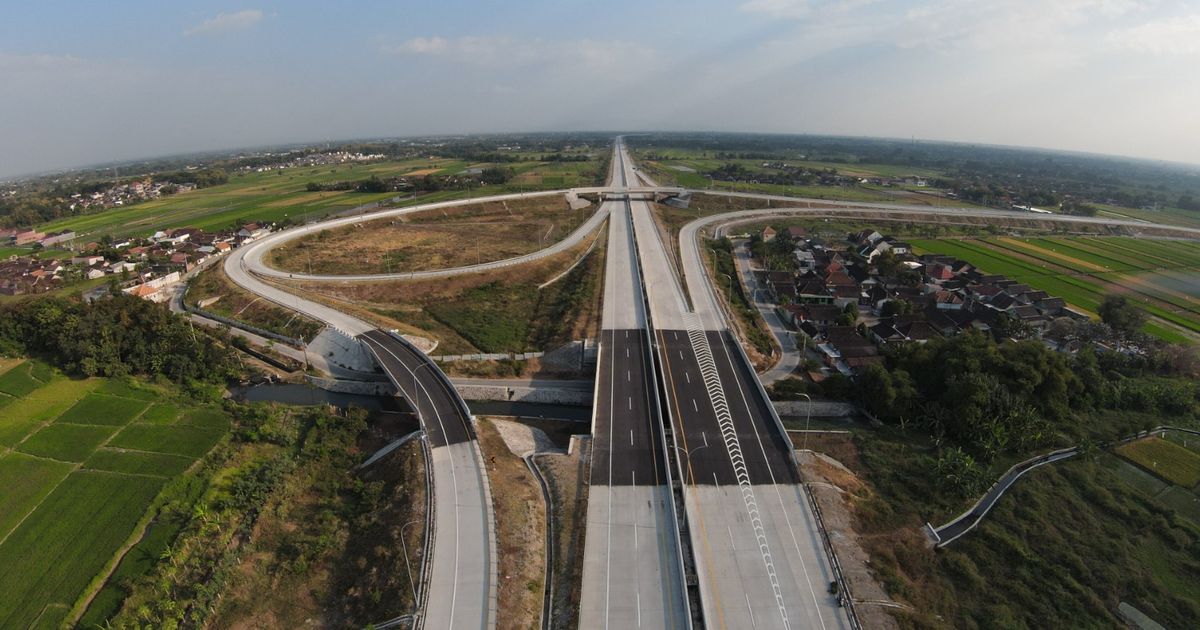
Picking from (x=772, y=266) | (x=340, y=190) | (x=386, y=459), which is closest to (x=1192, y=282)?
(x=772, y=266)

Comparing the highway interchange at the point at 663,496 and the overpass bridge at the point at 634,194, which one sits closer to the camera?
the highway interchange at the point at 663,496

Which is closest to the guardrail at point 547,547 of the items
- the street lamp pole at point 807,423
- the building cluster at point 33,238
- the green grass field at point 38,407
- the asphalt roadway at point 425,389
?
the asphalt roadway at point 425,389

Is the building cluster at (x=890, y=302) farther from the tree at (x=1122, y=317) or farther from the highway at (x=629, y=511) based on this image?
the highway at (x=629, y=511)

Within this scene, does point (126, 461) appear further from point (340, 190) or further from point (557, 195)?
point (340, 190)

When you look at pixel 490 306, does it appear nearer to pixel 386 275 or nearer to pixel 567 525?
pixel 386 275

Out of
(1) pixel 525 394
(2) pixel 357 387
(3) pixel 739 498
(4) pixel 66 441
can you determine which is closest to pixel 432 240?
(2) pixel 357 387

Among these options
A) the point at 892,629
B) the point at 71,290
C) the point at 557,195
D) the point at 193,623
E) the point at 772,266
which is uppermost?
the point at 557,195
